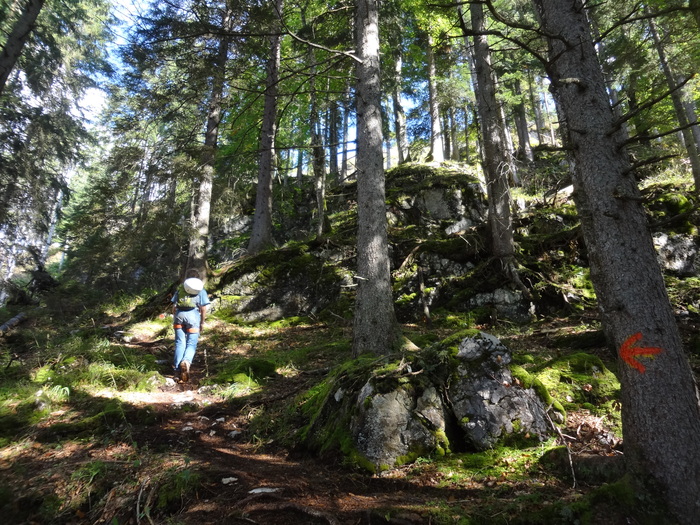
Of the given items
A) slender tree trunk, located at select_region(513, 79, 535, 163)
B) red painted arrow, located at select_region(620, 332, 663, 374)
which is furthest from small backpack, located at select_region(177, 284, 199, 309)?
slender tree trunk, located at select_region(513, 79, 535, 163)

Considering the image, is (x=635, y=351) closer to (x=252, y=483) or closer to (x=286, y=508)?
(x=286, y=508)

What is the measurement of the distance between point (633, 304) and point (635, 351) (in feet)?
1.16

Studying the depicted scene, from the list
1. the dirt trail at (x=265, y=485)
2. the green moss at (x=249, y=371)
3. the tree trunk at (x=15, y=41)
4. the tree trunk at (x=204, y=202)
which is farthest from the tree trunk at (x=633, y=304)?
the tree trunk at (x=15, y=41)

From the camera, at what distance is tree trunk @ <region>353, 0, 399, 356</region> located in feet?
19.7

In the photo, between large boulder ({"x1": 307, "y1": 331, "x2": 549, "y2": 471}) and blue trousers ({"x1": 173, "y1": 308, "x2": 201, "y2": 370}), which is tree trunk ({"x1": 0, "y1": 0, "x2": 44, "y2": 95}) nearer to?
blue trousers ({"x1": 173, "y1": 308, "x2": 201, "y2": 370})

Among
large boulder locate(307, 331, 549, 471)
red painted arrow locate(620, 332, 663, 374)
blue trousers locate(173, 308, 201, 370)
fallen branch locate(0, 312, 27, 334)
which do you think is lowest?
large boulder locate(307, 331, 549, 471)

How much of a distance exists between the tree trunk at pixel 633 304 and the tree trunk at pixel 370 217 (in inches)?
139

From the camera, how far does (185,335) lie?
269 inches

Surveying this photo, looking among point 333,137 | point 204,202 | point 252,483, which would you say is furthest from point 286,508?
point 333,137

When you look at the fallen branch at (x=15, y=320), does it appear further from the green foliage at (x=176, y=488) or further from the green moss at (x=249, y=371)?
the green foliage at (x=176, y=488)

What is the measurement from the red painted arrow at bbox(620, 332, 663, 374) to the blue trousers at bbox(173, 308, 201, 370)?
6420mm

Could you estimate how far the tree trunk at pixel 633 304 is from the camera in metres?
2.49

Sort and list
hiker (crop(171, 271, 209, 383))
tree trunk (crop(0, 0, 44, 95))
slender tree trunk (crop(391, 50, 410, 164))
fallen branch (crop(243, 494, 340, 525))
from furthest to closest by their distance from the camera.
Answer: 1. slender tree trunk (crop(391, 50, 410, 164))
2. tree trunk (crop(0, 0, 44, 95))
3. hiker (crop(171, 271, 209, 383))
4. fallen branch (crop(243, 494, 340, 525))

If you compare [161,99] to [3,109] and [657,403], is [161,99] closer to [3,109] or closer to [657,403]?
[3,109]
